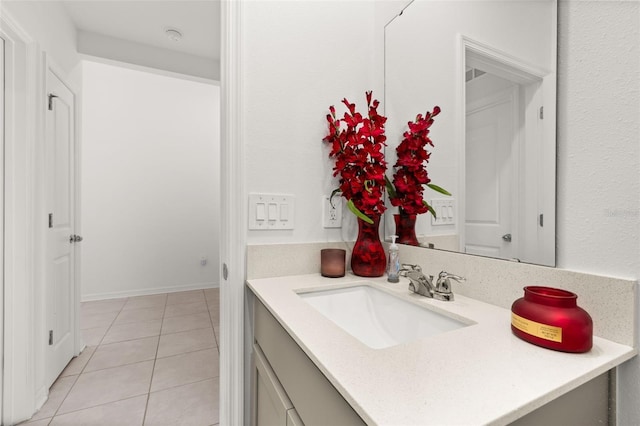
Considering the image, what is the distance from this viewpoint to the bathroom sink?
0.84 meters

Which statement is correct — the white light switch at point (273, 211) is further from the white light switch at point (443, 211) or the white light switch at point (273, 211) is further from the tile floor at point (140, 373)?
the tile floor at point (140, 373)

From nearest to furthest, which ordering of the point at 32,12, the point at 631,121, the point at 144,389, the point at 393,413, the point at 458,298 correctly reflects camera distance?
the point at 393,413 → the point at 631,121 → the point at 458,298 → the point at 32,12 → the point at 144,389

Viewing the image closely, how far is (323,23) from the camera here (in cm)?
119

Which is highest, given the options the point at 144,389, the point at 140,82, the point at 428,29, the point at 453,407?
the point at 140,82

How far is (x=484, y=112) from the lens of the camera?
90 cm

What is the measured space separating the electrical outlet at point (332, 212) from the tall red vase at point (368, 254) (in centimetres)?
11

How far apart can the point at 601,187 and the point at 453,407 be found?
1.86ft

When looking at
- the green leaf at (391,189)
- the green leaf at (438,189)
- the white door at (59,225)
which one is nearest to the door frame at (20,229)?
the white door at (59,225)

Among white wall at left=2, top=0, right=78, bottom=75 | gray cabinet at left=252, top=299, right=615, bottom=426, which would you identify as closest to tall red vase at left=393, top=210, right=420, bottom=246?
gray cabinet at left=252, top=299, right=615, bottom=426

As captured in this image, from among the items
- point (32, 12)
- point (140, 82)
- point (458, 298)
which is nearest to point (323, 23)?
point (458, 298)

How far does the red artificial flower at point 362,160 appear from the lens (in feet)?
3.57

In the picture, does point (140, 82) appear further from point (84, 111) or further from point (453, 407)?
point (453, 407)

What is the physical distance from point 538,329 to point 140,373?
2.20m

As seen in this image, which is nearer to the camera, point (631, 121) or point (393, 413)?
point (393, 413)
